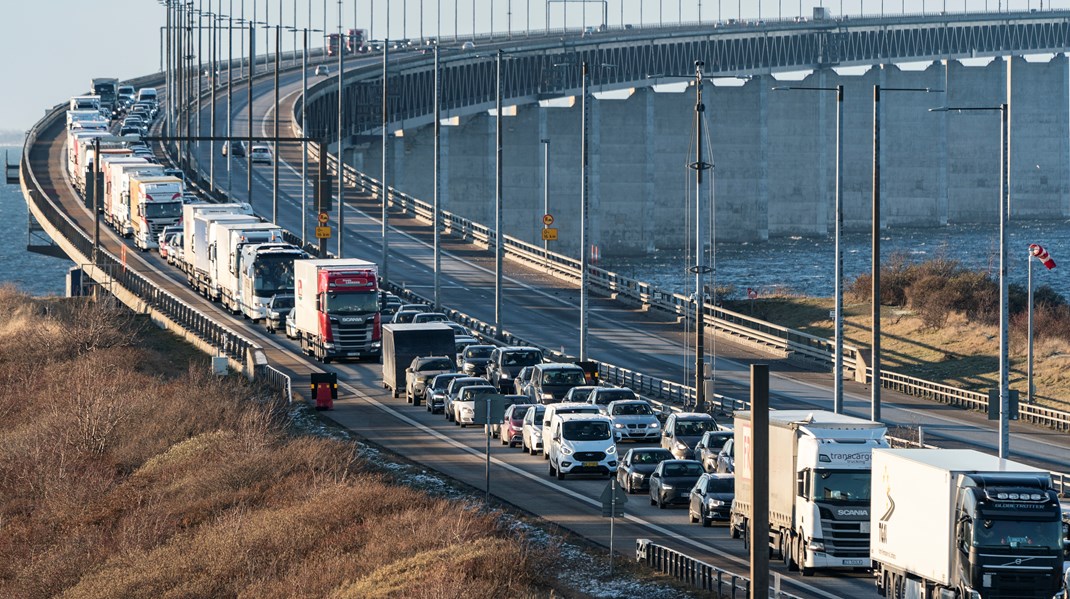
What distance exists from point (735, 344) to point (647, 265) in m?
93.0

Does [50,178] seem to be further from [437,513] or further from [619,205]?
[437,513]

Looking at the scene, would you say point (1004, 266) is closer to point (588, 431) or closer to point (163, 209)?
point (588, 431)

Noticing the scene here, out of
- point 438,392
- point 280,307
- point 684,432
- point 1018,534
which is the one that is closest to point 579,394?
point 438,392

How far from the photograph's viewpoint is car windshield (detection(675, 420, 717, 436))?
50000mm

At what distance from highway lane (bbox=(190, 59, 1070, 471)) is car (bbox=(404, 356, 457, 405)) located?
36.3 feet

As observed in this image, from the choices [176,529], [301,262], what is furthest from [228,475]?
[301,262]

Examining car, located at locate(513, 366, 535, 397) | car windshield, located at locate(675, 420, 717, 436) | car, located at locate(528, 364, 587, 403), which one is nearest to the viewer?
car windshield, located at locate(675, 420, 717, 436)

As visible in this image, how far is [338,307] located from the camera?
67.6 meters

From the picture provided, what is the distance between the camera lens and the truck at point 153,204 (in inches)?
3851

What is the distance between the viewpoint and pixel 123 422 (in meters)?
57.0

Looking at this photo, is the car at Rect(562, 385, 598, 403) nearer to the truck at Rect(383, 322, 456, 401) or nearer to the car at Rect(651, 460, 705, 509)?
the truck at Rect(383, 322, 456, 401)

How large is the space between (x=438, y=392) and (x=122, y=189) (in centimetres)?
4921

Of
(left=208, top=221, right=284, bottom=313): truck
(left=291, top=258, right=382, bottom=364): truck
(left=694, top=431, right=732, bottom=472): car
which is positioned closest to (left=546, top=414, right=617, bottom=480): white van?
(left=694, top=431, right=732, bottom=472): car

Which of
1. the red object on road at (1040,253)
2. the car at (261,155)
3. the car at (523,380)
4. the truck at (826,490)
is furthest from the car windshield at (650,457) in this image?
the car at (261,155)
